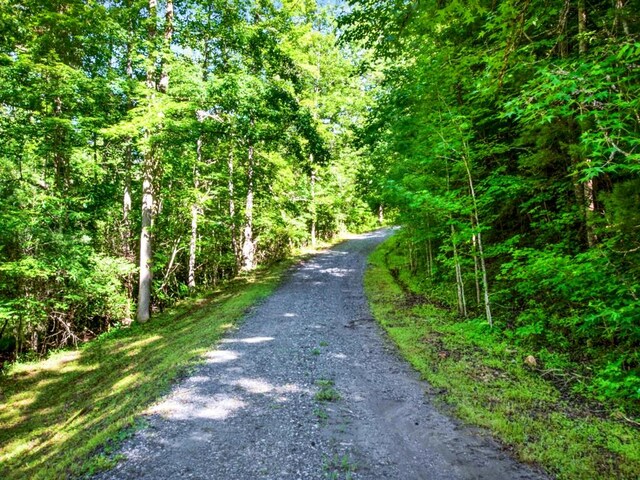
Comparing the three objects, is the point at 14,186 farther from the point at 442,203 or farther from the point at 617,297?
the point at 617,297

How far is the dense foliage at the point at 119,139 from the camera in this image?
10.1m

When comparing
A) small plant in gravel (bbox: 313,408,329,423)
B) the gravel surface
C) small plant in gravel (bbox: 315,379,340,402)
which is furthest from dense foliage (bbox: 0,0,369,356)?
small plant in gravel (bbox: 313,408,329,423)

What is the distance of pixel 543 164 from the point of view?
7.23m

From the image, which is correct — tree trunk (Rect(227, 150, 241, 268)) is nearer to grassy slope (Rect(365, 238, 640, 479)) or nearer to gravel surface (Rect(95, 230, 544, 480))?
gravel surface (Rect(95, 230, 544, 480))

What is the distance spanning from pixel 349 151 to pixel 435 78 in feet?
70.6

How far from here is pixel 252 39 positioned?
13.4m

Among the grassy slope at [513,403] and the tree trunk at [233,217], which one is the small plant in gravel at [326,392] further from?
the tree trunk at [233,217]

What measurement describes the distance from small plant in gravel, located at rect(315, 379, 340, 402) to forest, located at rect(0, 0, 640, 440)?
11.6 feet

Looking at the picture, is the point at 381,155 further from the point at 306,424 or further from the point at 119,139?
the point at 306,424

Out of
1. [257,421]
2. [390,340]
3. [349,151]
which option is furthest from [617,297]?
[349,151]

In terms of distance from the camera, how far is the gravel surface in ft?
12.8

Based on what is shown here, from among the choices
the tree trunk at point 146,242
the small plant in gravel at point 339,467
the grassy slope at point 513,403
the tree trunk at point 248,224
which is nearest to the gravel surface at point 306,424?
the small plant in gravel at point 339,467

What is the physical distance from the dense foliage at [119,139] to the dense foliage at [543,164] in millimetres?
5050

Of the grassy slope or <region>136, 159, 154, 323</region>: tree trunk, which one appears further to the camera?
<region>136, 159, 154, 323</region>: tree trunk
